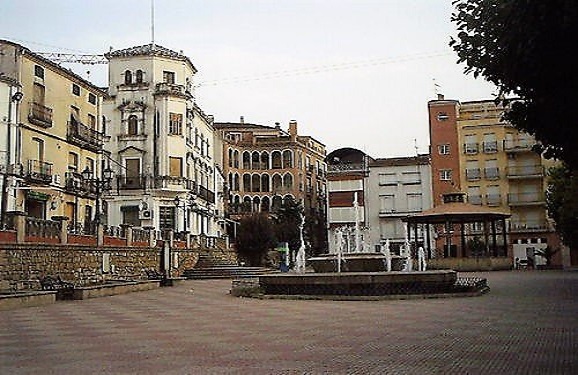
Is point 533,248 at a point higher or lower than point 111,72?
lower

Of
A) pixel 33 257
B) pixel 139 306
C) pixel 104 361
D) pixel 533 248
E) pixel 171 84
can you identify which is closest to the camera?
pixel 104 361

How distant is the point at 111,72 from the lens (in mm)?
48906

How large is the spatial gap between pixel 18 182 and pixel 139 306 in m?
15.9

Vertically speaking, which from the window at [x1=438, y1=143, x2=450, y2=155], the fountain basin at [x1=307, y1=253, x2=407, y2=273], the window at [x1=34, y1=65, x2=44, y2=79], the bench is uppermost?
the window at [x1=34, y1=65, x2=44, y2=79]

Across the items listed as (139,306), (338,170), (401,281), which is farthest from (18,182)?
(338,170)

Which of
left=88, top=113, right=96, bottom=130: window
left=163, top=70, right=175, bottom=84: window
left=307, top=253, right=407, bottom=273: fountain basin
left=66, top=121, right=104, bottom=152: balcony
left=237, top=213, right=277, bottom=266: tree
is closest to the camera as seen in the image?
left=307, top=253, right=407, bottom=273: fountain basin

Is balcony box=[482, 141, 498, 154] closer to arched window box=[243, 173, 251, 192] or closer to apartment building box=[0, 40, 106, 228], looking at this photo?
arched window box=[243, 173, 251, 192]

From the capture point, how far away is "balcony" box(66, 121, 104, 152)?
3725cm

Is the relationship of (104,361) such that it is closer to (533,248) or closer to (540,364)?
(540,364)

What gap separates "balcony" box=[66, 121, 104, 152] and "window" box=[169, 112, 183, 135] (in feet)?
26.1

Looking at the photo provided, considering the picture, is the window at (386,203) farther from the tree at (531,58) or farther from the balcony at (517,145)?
the tree at (531,58)

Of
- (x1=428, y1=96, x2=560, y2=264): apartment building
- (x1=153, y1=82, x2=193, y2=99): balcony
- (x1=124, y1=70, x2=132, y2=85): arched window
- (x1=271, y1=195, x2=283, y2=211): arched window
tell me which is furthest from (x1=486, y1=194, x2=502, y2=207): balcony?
(x1=124, y1=70, x2=132, y2=85): arched window

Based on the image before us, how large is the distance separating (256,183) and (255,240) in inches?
1059

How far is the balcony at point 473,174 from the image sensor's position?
58.5 m
